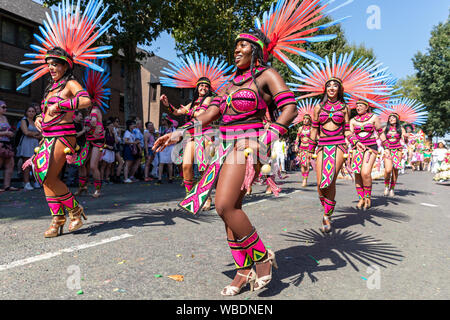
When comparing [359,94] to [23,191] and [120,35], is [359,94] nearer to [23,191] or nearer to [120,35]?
[23,191]

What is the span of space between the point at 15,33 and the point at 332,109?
24.2 meters

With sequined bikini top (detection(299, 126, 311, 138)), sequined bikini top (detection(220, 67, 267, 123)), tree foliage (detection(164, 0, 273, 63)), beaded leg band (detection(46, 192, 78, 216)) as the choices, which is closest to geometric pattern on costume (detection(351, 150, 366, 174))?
sequined bikini top (detection(299, 126, 311, 138))

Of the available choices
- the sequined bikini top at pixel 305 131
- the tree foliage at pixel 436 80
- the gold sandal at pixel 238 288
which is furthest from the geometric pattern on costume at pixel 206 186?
the tree foliage at pixel 436 80

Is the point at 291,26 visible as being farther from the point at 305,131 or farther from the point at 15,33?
the point at 15,33

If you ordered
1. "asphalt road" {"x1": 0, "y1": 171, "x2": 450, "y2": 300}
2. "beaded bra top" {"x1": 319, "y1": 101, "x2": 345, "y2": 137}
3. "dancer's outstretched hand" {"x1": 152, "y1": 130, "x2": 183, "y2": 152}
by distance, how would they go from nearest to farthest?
"asphalt road" {"x1": 0, "y1": 171, "x2": 450, "y2": 300} < "dancer's outstretched hand" {"x1": 152, "y1": 130, "x2": 183, "y2": 152} < "beaded bra top" {"x1": 319, "y1": 101, "x2": 345, "y2": 137}

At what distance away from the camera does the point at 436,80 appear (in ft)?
110

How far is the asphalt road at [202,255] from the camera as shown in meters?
2.87

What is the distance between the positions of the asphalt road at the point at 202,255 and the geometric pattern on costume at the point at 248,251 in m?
0.26

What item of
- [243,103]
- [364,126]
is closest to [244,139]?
[243,103]

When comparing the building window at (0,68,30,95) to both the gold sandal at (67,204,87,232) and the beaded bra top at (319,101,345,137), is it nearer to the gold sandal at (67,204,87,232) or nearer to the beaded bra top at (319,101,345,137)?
the gold sandal at (67,204,87,232)

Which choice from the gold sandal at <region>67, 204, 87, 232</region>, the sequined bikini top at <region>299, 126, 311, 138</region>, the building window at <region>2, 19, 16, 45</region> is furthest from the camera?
the building window at <region>2, 19, 16, 45</region>

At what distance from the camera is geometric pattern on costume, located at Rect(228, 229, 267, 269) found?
2.86 metres

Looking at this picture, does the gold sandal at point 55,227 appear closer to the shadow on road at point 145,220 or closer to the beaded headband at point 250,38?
the shadow on road at point 145,220
